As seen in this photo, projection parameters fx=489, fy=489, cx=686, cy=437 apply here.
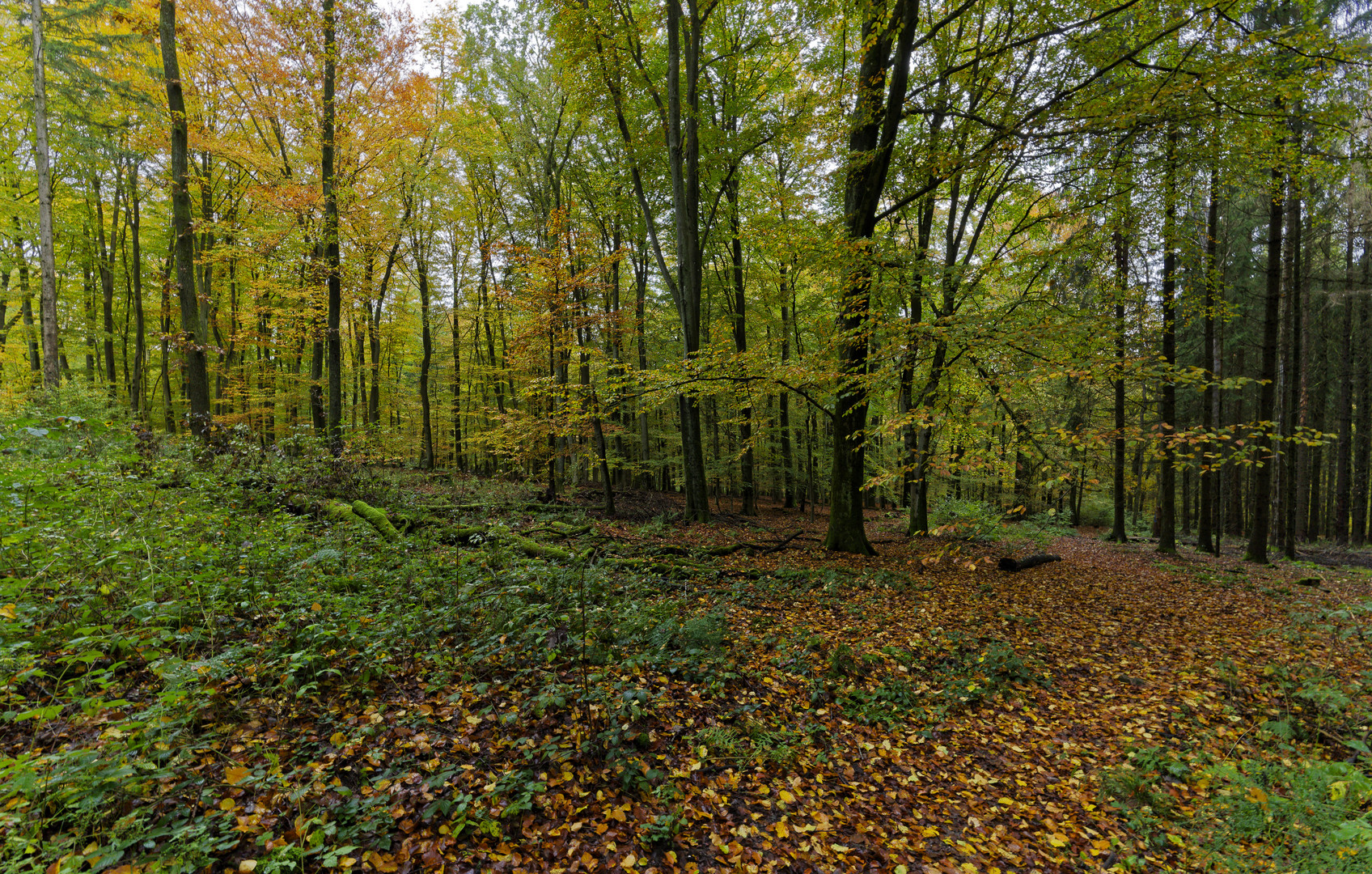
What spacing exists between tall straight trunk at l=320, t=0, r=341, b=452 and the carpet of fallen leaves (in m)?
10.2

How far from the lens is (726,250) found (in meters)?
18.2

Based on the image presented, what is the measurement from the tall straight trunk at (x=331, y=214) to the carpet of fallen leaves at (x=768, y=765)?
10.2 m

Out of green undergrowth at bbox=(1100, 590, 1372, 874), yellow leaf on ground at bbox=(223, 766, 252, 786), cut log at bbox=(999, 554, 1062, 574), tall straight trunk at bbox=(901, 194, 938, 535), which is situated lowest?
cut log at bbox=(999, 554, 1062, 574)

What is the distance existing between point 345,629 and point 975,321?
7.80m

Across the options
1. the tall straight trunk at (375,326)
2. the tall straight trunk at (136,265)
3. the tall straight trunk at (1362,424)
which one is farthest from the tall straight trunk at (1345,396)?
the tall straight trunk at (136,265)

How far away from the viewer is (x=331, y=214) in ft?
39.7

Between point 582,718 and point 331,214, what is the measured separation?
13816mm

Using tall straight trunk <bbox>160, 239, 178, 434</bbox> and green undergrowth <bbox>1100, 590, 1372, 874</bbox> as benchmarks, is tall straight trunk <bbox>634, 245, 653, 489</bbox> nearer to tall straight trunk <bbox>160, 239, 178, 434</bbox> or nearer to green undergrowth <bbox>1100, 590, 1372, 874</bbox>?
green undergrowth <bbox>1100, 590, 1372, 874</bbox>

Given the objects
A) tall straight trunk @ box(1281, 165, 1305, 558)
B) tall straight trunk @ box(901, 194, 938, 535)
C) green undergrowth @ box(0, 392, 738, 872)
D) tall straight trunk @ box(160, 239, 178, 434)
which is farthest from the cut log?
tall straight trunk @ box(160, 239, 178, 434)

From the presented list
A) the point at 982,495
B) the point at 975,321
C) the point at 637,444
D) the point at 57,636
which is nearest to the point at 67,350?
the point at 637,444

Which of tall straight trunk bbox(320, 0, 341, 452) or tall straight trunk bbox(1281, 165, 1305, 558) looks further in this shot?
tall straight trunk bbox(1281, 165, 1305, 558)

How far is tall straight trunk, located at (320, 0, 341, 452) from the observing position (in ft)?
38.8

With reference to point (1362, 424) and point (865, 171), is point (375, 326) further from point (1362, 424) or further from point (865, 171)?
point (1362, 424)

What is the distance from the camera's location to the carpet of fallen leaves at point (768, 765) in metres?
2.83
